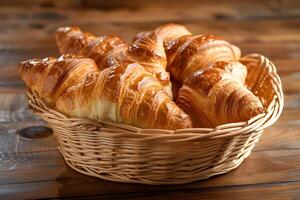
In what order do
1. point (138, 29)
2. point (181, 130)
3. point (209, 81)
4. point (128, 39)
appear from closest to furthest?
point (181, 130)
point (209, 81)
point (128, 39)
point (138, 29)

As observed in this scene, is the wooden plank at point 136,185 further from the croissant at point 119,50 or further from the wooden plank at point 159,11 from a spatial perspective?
the wooden plank at point 159,11

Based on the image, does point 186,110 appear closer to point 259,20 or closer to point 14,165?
point 14,165

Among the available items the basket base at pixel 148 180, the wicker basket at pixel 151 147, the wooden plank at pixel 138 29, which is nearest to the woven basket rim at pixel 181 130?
the wicker basket at pixel 151 147

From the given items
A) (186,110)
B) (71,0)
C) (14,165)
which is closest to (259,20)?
(71,0)

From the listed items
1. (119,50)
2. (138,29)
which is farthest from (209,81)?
(138,29)

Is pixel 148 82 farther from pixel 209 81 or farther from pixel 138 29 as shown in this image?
pixel 138 29
